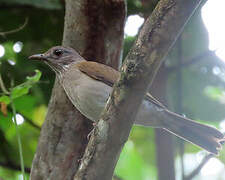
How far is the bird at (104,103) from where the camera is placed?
4.41m

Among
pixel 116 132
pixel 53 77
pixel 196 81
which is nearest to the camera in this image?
pixel 116 132

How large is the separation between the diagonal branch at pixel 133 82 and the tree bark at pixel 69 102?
125cm

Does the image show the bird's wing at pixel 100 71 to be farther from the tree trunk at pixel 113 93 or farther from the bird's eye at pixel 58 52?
the bird's eye at pixel 58 52

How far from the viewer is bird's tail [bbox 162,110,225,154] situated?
169 inches

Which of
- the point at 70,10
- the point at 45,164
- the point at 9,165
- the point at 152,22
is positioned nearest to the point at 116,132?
the point at 152,22

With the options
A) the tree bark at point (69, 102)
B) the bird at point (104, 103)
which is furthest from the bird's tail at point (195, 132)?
the tree bark at point (69, 102)

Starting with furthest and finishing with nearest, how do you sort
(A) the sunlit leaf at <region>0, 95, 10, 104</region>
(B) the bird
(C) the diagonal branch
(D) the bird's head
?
(D) the bird's head → (B) the bird → (A) the sunlit leaf at <region>0, 95, 10, 104</region> → (C) the diagonal branch

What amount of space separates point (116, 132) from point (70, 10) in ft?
6.23

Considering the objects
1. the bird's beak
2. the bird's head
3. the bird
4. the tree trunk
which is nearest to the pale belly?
the bird

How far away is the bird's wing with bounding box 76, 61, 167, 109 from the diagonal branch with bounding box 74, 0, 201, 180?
1585 millimetres

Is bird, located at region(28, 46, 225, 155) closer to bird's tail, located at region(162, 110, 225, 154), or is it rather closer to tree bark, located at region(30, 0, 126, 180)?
bird's tail, located at region(162, 110, 225, 154)

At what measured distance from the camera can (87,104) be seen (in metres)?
4.49

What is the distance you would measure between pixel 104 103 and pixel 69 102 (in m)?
0.35

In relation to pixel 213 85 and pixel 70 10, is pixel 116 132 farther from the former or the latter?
pixel 213 85
